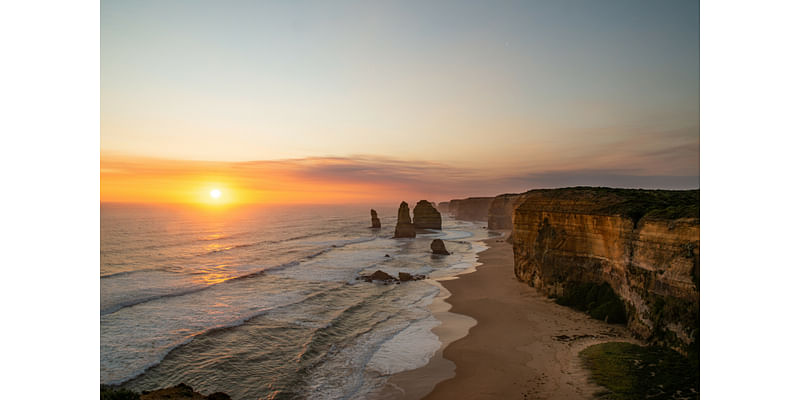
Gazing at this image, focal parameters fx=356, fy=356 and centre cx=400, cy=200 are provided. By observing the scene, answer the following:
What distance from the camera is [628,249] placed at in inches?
621

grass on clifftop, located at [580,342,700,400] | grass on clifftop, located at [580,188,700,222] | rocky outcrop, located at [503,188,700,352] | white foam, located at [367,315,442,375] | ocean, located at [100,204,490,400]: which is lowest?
Result: ocean, located at [100,204,490,400]

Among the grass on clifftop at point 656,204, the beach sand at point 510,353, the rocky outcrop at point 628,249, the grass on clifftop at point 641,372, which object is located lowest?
the beach sand at point 510,353

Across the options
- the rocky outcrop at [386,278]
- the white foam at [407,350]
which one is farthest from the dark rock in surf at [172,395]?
the rocky outcrop at [386,278]

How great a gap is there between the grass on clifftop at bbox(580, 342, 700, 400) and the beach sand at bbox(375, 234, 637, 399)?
1.67ft

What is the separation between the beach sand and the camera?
1137 cm

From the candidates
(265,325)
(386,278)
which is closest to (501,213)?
(386,278)

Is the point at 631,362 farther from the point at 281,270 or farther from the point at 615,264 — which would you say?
the point at 281,270

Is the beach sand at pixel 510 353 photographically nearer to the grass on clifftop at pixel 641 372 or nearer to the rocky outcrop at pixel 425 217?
the grass on clifftop at pixel 641 372

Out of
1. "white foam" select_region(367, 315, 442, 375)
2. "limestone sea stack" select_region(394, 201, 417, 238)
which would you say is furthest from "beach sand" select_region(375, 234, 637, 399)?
"limestone sea stack" select_region(394, 201, 417, 238)

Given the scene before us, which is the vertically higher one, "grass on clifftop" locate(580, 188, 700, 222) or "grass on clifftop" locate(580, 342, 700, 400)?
"grass on clifftop" locate(580, 188, 700, 222)

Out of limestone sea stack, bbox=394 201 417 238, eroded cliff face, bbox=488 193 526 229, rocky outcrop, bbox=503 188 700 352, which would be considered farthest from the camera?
eroded cliff face, bbox=488 193 526 229

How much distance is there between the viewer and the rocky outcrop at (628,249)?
1246 cm

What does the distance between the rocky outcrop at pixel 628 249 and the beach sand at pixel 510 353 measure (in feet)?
5.42

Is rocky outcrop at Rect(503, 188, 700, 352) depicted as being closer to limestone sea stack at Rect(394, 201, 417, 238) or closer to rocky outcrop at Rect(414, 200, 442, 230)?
limestone sea stack at Rect(394, 201, 417, 238)
